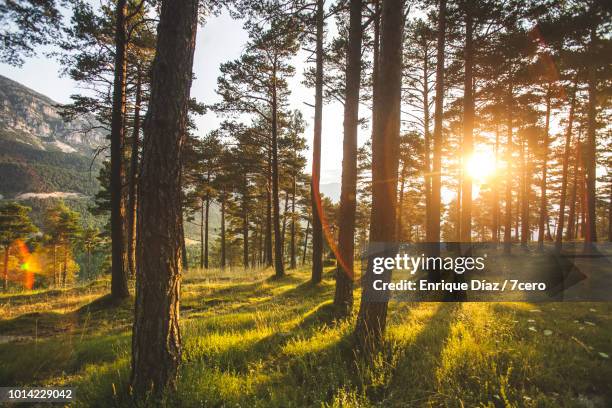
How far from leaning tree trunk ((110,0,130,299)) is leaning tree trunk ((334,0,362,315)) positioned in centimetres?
701

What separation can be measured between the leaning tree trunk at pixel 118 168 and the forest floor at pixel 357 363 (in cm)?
257

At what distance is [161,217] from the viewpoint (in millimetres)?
2930

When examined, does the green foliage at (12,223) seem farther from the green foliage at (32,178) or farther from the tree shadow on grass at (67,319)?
the green foliage at (32,178)

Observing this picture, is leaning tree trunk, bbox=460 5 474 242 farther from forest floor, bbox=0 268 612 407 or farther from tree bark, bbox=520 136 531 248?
tree bark, bbox=520 136 531 248

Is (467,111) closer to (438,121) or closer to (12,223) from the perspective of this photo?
(438,121)

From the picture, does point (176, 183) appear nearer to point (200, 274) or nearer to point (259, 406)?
point (259, 406)

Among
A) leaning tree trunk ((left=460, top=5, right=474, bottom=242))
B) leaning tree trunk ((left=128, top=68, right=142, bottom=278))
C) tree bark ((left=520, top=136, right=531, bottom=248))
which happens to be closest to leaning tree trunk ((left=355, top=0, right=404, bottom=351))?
leaning tree trunk ((left=460, top=5, right=474, bottom=242))

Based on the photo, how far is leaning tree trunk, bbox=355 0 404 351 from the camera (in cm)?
397

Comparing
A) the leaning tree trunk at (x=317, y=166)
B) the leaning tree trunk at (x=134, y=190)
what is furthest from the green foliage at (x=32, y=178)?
the leaning tree trunk at (x=317, y=166)

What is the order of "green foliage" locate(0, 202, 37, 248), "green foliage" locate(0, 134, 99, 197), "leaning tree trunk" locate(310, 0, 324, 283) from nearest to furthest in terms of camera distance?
"leaning tree trunk" locate(310, 0, 324, 283), "green foliage" locate(0, 202, 37, 248), "green foliage" locate(0, 134, 99, 197)

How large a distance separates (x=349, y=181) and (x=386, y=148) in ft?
11.6

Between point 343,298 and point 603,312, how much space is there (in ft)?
19.7

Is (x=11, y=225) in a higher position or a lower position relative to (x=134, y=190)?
lower

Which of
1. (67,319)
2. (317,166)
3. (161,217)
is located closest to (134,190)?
(67,319)
